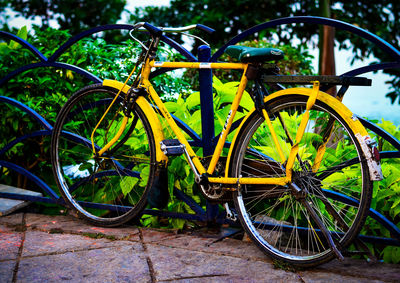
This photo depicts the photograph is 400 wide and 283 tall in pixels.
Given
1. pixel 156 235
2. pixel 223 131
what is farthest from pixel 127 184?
pixel 223 131

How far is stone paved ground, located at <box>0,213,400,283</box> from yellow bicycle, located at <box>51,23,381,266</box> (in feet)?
0.42

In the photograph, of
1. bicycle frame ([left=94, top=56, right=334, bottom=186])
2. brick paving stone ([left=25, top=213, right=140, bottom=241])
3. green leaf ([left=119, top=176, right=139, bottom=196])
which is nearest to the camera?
bicycle frame ([left=94, top=56, right=334, bottom=186])

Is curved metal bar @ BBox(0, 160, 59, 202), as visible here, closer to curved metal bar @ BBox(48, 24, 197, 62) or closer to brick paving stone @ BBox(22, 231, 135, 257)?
brick paving stone @ BBox(22, 231, 135, 257)

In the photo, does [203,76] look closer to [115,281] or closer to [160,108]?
[160,108]

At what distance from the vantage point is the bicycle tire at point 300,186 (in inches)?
90.9

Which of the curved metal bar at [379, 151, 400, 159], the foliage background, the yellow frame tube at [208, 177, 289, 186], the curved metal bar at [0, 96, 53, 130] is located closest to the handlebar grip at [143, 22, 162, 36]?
the foliage background

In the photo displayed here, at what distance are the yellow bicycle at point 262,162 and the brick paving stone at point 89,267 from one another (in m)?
0.47

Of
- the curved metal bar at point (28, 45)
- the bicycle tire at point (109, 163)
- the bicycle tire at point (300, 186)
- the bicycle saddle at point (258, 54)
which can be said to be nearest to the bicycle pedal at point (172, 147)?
the bicycle tire at point (109, 163)

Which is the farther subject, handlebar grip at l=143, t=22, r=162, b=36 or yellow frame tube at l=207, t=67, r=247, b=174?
handlebar grip at l=143, t=22, r=162, b=36

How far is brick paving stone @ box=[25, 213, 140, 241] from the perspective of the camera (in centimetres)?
305

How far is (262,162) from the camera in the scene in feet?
8.88

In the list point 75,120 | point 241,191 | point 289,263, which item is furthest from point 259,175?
point 75,120

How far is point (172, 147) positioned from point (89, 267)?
34.1 inches

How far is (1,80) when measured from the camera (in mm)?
3846
